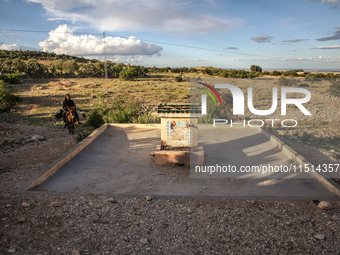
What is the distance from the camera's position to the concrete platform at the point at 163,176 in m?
4.54

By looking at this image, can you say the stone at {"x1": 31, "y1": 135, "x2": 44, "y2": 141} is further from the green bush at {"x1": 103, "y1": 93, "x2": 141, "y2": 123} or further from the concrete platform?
the green bush at {"x1": 103, "y1": 93, "x2": 141, "y2": 123}

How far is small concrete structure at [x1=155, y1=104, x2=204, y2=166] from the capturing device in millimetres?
5812

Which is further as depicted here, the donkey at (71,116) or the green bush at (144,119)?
the green bush at (144,119)

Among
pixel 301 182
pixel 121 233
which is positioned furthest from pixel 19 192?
pixel 301 182

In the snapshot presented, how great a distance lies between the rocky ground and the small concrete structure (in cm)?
182

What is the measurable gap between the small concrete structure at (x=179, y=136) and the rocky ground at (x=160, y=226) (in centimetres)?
182

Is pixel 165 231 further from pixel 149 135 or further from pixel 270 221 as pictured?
pixel 149 135

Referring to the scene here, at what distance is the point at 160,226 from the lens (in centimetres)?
337

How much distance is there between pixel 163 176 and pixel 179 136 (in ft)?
3.92

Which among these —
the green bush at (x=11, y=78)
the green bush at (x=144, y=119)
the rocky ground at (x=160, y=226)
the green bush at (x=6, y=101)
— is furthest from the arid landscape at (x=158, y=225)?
the green bush at (x=11, y=78)

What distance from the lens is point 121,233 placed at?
10.5 feet

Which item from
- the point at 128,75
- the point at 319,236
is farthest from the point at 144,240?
the point at 128,75

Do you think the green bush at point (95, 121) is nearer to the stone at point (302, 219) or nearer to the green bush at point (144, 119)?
the green bush at point (144, 119)

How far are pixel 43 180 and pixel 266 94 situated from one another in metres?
17.5
